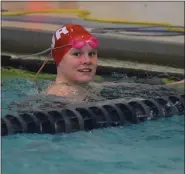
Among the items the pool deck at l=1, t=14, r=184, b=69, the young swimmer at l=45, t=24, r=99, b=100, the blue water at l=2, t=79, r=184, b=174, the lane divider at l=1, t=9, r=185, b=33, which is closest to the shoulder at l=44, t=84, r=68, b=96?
the young swimmer at l=45, t=24, r=99, b=100

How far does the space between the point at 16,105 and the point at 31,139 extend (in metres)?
0.66

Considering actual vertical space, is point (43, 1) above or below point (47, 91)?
above

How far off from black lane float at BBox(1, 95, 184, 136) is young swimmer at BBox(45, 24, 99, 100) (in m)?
0.21

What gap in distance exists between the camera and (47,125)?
3816 millimetres

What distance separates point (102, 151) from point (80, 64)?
978mm

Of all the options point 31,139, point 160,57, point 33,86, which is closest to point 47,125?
point 31,139

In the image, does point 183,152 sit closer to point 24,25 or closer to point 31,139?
point 31,139

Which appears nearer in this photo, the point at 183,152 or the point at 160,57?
the point at 183,152

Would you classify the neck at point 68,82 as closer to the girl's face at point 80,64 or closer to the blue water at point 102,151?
the girl's face at point 80,64

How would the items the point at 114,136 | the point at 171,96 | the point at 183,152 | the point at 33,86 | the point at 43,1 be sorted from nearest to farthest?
the point at 183,152
the point at 114,136
the point at 171,96
the point at 33,86
the point at 43,1

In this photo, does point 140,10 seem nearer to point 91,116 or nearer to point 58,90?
point 58,90

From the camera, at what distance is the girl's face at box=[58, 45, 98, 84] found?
4.20 meters

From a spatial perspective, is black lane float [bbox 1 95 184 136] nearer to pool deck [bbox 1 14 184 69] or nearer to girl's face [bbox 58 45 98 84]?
girl's face [bbox 58 45 98 84]

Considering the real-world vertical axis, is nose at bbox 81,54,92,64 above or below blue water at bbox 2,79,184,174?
above
